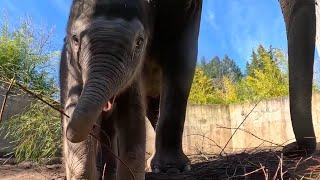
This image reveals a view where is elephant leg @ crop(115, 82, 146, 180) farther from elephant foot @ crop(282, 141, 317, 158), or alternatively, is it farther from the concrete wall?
the concrete wall

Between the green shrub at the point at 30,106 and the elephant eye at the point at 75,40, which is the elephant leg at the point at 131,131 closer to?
the elephant eye at the point at 75,40

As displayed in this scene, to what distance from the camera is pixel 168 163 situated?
4.73 m

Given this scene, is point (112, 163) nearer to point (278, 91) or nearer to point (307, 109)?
point (307, 109)

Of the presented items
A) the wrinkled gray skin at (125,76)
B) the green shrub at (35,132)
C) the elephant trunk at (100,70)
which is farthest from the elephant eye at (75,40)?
the green shrub at (35,132)

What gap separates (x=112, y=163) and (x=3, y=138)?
188 inches

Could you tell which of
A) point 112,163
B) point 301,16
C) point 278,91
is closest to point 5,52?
point 112,163

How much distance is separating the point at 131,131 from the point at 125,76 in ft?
2.01

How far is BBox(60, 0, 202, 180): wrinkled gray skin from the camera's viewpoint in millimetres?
2744

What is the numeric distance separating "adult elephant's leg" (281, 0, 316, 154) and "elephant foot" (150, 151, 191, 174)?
112 centimetres

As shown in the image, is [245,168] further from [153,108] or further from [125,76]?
[153,108]

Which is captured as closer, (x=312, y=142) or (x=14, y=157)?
(x=312, y=142)

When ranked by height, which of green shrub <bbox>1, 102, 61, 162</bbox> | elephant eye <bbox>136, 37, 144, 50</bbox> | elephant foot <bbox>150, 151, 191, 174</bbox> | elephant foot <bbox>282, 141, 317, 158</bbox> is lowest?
elephant foot <bbox>150, 151, 191, 174</bbox>

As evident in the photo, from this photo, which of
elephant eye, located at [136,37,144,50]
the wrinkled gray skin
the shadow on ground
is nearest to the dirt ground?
the shadow on ground

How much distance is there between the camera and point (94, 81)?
264 centimetres
